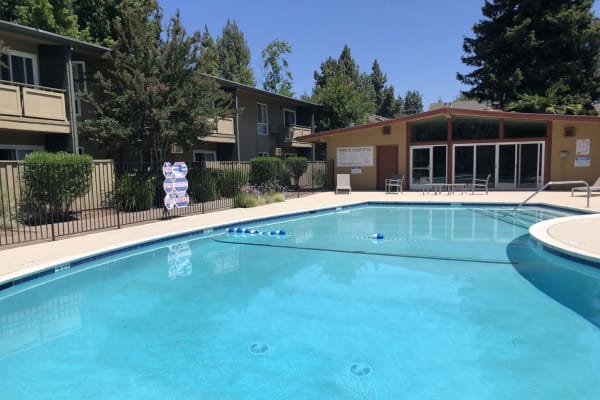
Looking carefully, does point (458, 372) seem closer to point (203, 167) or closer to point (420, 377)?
point (420, 377)

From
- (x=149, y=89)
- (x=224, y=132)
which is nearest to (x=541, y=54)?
(x=224, y=132)

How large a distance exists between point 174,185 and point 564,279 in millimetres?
9986

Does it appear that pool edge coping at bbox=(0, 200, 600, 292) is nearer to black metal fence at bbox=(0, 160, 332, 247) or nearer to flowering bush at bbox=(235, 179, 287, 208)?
black metal fence at bbox=(0, 160, 332, 247)

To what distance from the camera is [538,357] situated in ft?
13.6

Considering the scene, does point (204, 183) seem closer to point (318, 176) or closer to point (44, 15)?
point (318, 176)

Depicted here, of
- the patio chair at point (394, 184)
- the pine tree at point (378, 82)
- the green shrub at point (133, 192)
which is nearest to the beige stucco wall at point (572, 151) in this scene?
the patio chair at point (394, 184)

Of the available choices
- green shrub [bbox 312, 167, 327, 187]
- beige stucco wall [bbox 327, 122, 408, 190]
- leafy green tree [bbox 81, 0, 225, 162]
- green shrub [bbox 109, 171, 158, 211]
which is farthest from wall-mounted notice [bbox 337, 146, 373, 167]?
green shrub [bbox 109, 171, 158, 211]

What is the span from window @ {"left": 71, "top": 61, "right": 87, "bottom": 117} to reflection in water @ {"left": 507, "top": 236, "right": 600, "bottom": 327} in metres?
15.9

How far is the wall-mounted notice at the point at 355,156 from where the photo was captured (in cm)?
2209

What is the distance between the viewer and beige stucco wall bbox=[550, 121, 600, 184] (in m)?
18.3

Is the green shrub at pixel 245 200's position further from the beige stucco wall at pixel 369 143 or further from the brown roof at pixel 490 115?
the brown roof at pixel 490 115

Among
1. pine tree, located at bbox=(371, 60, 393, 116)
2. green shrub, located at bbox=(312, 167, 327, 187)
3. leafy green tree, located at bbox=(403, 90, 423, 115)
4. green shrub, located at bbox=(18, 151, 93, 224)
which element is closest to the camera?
green shrub, located at bbox=(18, 151, 93, 224)

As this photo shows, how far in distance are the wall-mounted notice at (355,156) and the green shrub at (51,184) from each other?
13.8 meters

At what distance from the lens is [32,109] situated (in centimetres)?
1341
